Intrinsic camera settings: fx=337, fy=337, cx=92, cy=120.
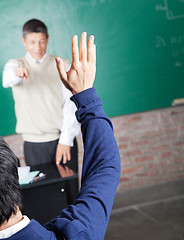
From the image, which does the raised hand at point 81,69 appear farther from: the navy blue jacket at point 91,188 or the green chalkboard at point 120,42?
the green chalkboard at point 120,42

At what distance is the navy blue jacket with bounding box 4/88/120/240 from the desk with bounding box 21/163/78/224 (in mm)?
1218

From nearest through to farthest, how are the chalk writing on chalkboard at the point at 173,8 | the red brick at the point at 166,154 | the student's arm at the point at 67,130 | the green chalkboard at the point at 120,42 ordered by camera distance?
1. the student's arm at the point at 67,130
2. the green chalkboard at the point at 120,42
3. the chalk writing on chalkboard at the point at 173,8
4. the red brick at the point at 166,154

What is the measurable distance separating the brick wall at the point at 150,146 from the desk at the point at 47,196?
1517 mm

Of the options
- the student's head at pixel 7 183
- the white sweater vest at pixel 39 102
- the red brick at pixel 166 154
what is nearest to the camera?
the student's head at pixel 7 183

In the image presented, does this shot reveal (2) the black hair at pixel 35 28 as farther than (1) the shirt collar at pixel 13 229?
Yes

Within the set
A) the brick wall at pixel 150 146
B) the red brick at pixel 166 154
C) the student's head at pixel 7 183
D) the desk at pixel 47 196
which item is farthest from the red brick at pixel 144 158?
the student's head at pixel 7 183

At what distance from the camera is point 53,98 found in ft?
9.07

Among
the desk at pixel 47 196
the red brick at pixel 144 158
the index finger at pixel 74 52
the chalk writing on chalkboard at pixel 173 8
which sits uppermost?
the chalk writing on chalkboard at pixel 173 8

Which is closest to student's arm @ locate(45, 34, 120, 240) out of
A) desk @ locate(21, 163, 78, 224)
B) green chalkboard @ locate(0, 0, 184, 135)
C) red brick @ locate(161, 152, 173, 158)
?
desk @ locate(21, 163, 78, 224)

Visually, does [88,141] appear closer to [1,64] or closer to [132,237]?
[132,237]

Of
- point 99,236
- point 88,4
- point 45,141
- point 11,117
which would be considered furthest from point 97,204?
point 88,4

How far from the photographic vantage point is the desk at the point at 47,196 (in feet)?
6.30

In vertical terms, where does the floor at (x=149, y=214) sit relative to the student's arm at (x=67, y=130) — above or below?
below

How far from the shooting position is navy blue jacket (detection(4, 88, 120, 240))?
61 centimetres
